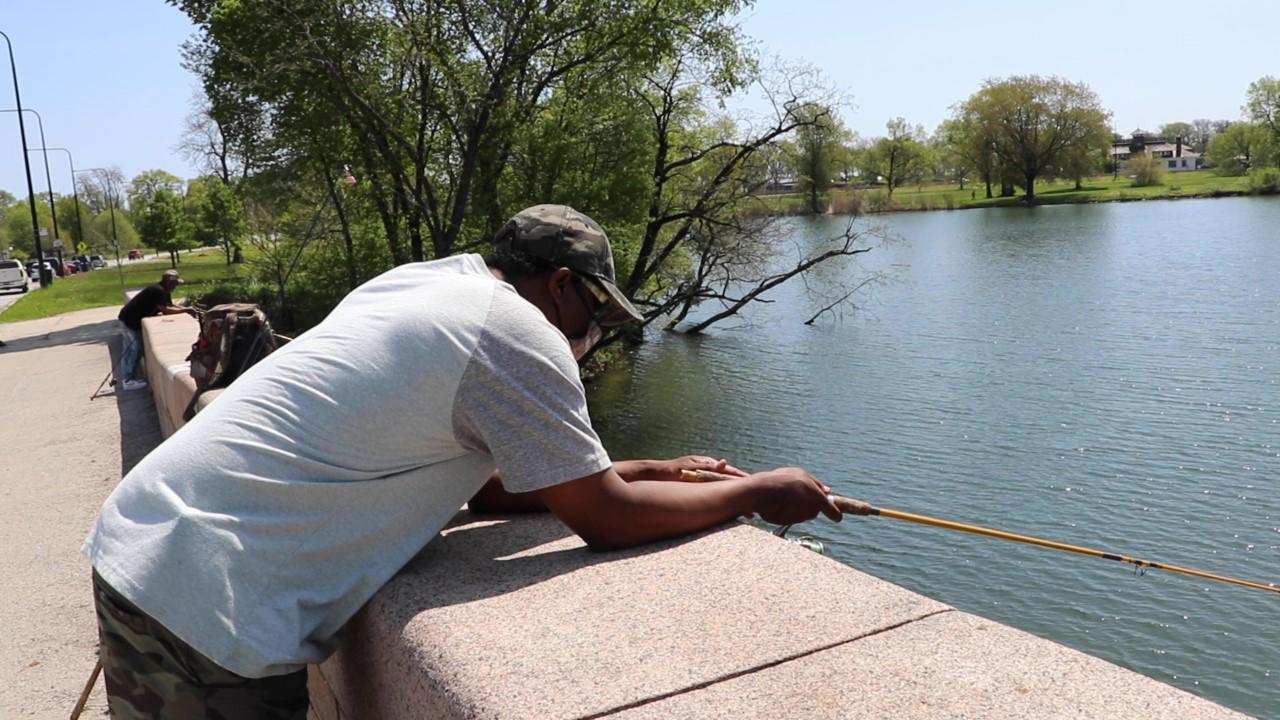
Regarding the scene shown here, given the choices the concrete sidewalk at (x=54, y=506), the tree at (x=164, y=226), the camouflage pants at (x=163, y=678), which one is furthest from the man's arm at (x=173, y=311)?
the tree at (x=164, y=226)

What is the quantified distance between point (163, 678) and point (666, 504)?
1007 mm

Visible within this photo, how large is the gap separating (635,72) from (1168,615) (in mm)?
15102

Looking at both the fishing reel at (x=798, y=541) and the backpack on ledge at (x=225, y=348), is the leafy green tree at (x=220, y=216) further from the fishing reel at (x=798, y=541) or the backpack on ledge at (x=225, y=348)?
the fishing reel at (x=798, y=541)

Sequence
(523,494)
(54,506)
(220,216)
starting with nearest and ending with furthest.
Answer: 1. (523,494)
2. (54,506)
3. (220,216)

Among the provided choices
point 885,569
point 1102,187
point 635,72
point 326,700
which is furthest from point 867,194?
point 326,700

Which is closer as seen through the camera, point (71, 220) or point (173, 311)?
point (173, 311)

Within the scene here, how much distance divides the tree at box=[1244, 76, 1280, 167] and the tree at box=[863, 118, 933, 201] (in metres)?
28.4

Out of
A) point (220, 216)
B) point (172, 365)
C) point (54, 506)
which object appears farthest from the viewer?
point (220, 216)

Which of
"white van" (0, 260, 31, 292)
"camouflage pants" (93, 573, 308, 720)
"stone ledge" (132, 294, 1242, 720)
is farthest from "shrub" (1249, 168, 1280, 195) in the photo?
"camouflage pants" (93, 573, 308, 720)

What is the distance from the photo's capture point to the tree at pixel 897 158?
111812 mm

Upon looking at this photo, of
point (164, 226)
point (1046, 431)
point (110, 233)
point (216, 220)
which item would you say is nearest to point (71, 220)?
point (110, 233)

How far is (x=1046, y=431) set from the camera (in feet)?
53.4

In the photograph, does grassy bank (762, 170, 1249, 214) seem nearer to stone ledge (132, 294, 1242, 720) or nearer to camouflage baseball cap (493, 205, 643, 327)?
camouflage baseball cap (493, 205, 643, 327)

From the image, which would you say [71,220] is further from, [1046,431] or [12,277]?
[1046,431]
